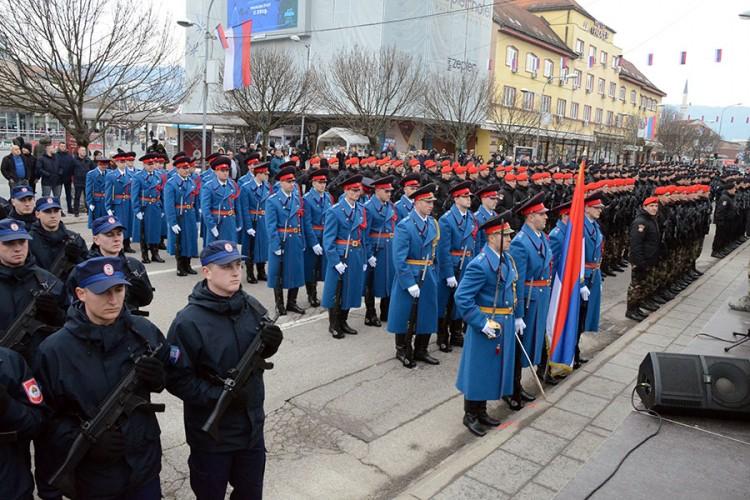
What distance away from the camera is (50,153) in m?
16.7

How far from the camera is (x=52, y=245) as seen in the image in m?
6.04

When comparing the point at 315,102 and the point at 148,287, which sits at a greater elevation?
the point at 315,102

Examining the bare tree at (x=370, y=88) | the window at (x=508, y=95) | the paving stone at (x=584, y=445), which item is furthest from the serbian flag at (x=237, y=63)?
the window at (x=508, y=95)

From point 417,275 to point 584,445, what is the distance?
2.83 meters

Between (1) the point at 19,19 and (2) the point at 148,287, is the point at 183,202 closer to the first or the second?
(2) the point at 148,287

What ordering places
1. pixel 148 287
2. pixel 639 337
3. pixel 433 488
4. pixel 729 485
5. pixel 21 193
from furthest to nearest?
1. pixel 639 337
2. pixel 21 193
3. pixel 148 287
4. pixel 433 488
5. pixel 729 485

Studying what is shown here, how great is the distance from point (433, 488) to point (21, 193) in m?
5.45

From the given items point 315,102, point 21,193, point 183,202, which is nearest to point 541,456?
point 21,193

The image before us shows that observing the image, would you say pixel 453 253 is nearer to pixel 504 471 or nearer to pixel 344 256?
pixel 344 256

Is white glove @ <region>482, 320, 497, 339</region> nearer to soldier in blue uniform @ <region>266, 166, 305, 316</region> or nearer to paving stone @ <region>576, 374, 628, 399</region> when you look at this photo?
paving stone @ <region>576, 374, 628, 399</region>

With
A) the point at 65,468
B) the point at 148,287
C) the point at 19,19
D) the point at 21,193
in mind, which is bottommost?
the point at 65,468

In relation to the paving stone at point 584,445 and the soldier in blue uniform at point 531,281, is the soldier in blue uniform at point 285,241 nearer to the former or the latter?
the soldier in blue uniform at point 531,281

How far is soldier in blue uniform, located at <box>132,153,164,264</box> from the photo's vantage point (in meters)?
12.4

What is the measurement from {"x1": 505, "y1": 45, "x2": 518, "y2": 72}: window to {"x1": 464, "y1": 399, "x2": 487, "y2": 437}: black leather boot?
43283mm
